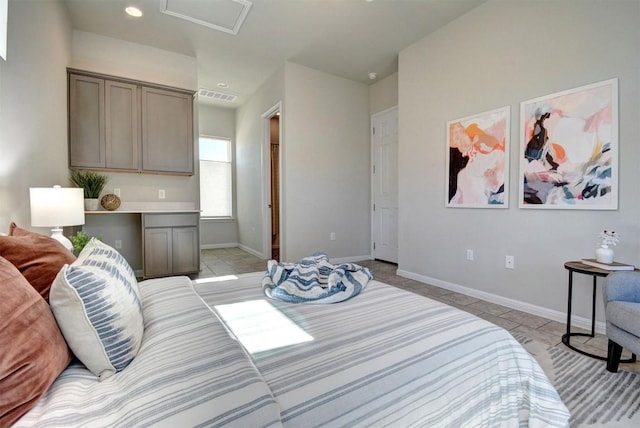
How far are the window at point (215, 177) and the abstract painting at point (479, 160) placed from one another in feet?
15.3

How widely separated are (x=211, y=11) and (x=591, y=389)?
4283 mm

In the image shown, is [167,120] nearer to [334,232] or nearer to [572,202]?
[334,232]

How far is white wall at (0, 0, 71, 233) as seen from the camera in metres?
1.71

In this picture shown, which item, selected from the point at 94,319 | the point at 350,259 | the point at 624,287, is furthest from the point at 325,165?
the point at 94,319

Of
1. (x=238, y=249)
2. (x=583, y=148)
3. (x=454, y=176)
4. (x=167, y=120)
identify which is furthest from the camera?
(x=238, y=249)

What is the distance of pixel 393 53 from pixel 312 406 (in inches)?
166

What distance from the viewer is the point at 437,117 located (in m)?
3.34

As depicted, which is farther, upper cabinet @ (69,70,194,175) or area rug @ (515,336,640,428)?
upper cabinet @ (69,70,194,175)

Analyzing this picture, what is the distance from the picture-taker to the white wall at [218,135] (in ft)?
19.6

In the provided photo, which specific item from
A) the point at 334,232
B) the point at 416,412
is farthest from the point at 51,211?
the point at 334,232

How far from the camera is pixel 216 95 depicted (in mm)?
5348

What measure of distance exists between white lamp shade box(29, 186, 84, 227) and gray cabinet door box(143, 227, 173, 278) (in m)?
1.37

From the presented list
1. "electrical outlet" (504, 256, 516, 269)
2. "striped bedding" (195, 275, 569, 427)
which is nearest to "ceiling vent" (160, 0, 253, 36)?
"striped bedding" (195, 275, 569, 427)

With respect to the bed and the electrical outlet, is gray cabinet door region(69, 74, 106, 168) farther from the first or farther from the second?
the electrical outlet
